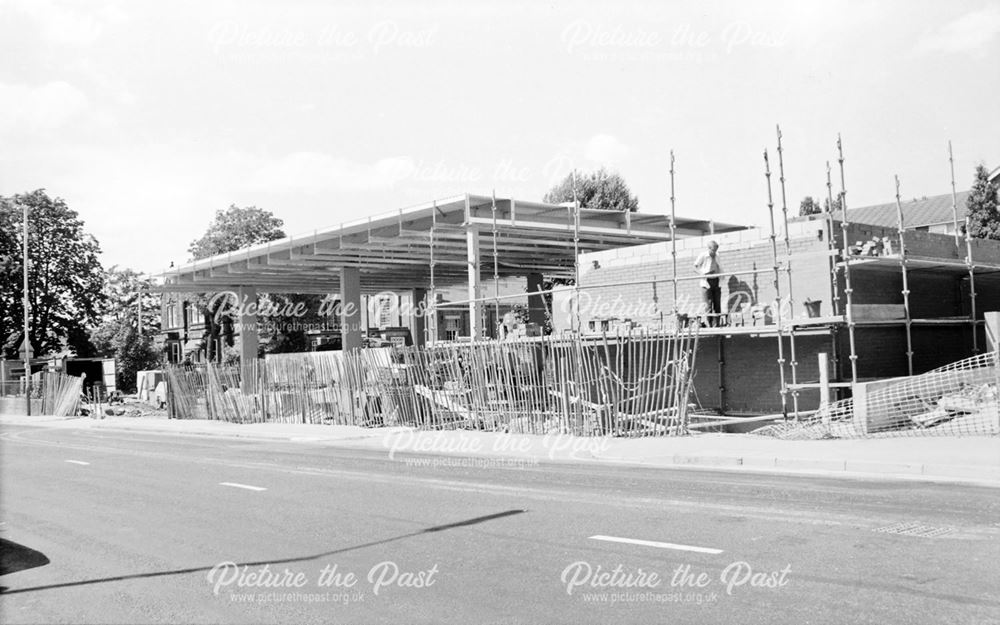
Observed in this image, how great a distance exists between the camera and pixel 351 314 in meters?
35.3

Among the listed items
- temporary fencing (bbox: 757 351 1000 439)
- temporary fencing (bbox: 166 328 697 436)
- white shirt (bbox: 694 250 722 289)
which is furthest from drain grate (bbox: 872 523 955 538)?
white shirt (bbox: 694 250 722 289)

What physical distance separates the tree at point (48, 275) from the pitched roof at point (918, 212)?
57.1 metres

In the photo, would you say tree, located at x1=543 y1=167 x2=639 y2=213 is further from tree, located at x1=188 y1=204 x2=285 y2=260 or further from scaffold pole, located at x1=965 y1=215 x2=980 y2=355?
scaffold pole, located at x1=965 y1=215 x2=980 y2=355

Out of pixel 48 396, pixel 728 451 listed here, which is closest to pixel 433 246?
pixel 728 451

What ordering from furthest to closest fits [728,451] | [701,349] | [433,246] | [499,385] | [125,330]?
1. [125,330]
2. [433,246]
3. [701,349]
4. [499,385]
5. [728,451]

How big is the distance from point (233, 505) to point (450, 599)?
5.54 metres

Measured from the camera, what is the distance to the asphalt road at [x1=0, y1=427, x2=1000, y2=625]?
239 inches

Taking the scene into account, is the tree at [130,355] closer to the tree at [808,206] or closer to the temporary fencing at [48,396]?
the temporary fencing at [48,396]

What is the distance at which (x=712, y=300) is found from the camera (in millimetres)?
18859

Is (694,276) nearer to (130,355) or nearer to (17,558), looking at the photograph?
(17,558)

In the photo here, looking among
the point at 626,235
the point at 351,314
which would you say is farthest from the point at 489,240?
the point at 351,314

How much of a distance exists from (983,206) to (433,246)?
2923cm

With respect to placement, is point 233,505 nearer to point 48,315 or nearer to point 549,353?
point 549,353

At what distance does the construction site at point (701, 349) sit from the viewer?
54.2ft
